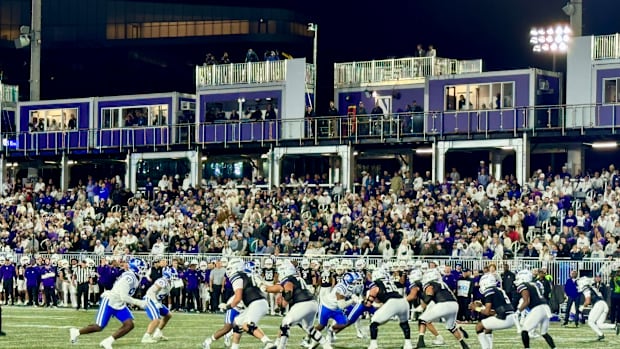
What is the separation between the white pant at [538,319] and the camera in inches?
778

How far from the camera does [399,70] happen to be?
4612cm

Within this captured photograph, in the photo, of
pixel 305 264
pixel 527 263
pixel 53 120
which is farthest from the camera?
pixel 53 120

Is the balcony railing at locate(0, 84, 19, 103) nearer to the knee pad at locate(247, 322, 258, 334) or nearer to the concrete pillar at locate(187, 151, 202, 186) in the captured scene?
the concrete pillar at locate(187, 151, 202, 186)

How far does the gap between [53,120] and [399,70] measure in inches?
595

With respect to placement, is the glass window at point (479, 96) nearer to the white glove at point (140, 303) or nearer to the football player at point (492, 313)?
the white glove at point (140, 303)

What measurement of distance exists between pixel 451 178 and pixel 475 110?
8.62 feet

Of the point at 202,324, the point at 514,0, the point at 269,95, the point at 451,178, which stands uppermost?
the point at 514,0

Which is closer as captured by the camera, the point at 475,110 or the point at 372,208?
the point at 372,208

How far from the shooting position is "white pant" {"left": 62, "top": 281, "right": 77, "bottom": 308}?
3628 cm

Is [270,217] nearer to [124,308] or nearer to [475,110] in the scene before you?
[475,110]

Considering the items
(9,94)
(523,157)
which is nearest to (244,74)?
(523,157)

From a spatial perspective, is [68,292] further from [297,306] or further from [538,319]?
[538,319]

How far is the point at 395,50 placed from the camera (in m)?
60.2

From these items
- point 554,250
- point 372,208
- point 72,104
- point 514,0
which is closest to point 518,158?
point 372,208
